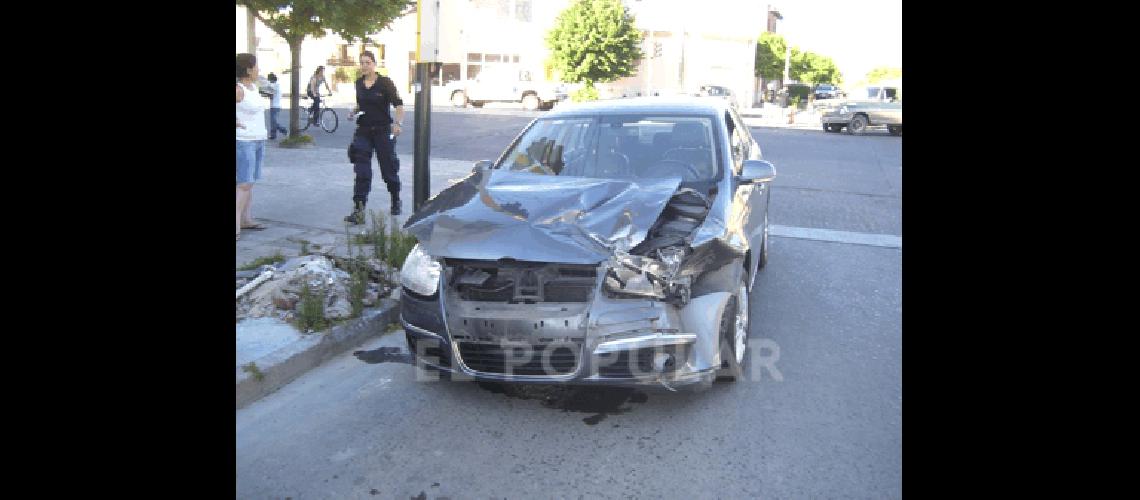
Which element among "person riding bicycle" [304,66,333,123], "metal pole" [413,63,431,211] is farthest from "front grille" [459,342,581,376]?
"person riding bicycle" [304,66,333,123]

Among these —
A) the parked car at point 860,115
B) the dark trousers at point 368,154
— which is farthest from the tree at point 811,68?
the dark trousers at point 368,154

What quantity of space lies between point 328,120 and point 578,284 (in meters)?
18.9

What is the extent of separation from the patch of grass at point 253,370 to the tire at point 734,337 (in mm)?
2441

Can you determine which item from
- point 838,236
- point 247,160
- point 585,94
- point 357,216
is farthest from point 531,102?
point 247,160

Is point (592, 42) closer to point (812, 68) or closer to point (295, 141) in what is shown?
point (295, 141)

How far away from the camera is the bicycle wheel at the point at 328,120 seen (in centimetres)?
2144

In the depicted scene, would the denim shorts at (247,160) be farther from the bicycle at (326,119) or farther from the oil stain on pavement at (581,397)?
the bicycle at (326,119)
